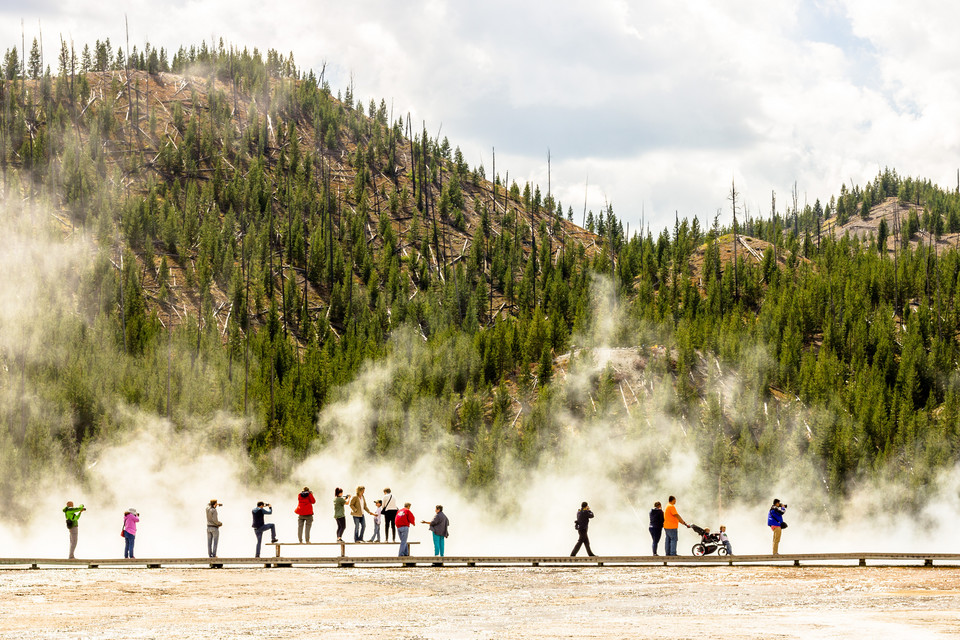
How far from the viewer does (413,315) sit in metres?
88.5

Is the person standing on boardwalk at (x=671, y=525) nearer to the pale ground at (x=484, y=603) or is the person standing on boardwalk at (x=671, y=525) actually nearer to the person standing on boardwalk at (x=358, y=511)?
the pale ground at (x=484, y=603)

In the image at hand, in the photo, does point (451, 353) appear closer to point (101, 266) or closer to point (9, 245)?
point (101, 266)

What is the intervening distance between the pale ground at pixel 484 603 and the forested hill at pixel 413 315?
44.0 m

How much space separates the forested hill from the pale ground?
145 ft

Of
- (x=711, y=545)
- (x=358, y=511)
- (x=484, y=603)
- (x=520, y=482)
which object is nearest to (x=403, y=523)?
(x=358, y=511)

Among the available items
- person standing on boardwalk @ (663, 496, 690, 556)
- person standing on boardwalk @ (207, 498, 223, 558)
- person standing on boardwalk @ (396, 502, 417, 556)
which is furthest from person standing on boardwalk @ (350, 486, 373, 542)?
person standing on boardwalk @ (663, 496, 690, 556)

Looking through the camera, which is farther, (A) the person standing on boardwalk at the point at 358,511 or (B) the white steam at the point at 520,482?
(B) the white steam at the point at 520,482

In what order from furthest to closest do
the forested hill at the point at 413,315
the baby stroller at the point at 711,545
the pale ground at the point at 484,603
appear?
the forested hill at the point at 413,315 → the baby stroller at the point at 711,545 → the pale ground at the point at 484,603

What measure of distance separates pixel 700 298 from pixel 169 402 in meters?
44.2

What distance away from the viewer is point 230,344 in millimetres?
81312

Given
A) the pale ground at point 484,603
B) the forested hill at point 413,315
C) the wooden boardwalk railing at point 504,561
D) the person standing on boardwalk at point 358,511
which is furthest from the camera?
the forested hill at point 413,315

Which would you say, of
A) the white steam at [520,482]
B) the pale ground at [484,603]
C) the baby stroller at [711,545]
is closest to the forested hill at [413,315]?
the white steam at [520,482]

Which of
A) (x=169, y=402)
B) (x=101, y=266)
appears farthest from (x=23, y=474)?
(x=101, y=266)

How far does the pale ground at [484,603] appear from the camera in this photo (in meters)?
16.6
